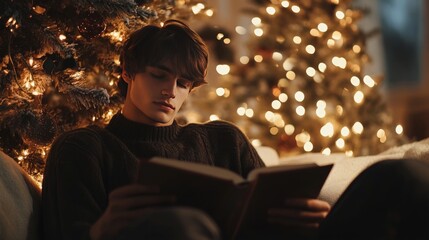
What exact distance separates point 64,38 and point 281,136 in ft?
6.81

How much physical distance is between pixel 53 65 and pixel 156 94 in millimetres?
359

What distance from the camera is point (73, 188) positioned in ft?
5.38

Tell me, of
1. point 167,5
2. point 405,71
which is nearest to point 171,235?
point 167,5

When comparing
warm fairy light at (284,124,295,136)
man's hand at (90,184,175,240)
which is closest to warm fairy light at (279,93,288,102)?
warm fairy light at (284,124,295,136)

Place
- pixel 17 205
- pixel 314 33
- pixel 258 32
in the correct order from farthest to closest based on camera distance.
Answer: pixel 258 32, pixel 314 33, pixel 17 205

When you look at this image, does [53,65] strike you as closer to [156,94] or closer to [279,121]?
[156,94]

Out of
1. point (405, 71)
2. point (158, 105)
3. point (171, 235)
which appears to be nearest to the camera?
point (171, 235)

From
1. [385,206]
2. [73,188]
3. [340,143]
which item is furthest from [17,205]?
[340,143]

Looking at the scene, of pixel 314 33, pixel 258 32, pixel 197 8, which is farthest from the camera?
pixel 258 32

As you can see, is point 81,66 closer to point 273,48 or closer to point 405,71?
point 273,48

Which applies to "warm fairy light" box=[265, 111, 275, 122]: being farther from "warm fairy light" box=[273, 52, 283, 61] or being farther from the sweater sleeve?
the sweater sleeve

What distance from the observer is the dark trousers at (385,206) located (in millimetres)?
1420

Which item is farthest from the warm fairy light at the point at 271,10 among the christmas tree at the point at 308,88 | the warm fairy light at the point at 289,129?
the warm fairy light at the point at 289,129

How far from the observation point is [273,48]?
406 centimetres
